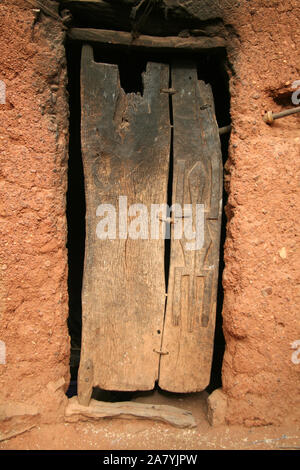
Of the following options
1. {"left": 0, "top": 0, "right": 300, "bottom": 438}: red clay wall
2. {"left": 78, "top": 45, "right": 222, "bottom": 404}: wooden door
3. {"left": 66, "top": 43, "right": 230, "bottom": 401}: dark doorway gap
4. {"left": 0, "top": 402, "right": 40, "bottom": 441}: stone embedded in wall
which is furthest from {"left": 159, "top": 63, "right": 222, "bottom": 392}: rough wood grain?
{"left": 0, "top": 402, "right": 40, "bottom": 441}: stone embedded in wall

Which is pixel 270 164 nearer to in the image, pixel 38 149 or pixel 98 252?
pixel 98 252

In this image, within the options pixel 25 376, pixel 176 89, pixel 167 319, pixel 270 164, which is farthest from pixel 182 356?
pixel 176 89

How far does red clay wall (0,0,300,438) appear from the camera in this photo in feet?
4.58

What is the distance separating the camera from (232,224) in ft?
4.96

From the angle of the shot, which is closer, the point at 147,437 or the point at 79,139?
the point at 147,437

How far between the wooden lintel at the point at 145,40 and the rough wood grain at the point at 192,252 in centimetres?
12

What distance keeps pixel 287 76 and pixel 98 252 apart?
4.25 ft

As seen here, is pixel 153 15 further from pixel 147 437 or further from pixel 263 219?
pixel 147 437

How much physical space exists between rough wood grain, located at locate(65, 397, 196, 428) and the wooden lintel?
1.90m

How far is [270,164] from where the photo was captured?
57.7 inches

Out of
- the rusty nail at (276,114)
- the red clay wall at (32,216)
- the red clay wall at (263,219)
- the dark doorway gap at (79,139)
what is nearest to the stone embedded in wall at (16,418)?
the red clay wall at (32,216)

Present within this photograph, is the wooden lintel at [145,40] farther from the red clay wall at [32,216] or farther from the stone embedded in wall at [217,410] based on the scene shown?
the stone embedded in wall at [217,410]

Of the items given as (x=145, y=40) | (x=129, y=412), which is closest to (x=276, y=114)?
(x=145, y=40)

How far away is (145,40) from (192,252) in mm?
1107
